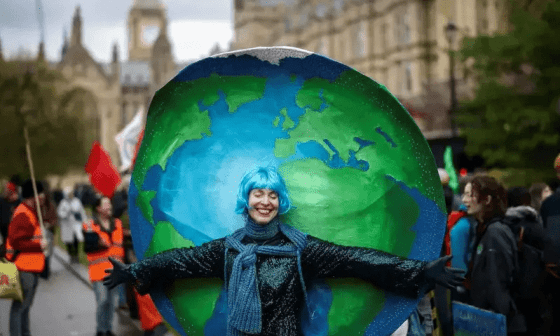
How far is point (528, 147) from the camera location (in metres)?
19.4

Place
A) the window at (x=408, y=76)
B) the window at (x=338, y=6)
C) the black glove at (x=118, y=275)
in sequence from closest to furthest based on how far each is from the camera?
the black glove at (x=118, y=275), the window at (x=408, y=76), the window at (x=338, y=6)

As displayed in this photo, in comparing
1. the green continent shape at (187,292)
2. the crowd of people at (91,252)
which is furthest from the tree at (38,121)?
the green continent shape at (187,292)

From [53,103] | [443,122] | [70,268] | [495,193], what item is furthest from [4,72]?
[495,193]

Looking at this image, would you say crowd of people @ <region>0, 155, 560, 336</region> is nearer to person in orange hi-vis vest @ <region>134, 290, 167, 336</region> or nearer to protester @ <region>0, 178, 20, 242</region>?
person in orange hi-vis vest @ <region>134, 290, 167, 336</region>

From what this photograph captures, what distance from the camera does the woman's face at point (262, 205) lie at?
3838 mm

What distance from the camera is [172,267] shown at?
4.04m

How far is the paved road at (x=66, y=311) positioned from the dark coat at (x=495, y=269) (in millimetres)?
4899

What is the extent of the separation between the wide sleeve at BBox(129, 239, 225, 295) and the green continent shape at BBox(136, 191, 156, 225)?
0.80 feet

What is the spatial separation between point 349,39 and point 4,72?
2631 centimetres

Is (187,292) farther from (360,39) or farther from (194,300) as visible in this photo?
(360,39)

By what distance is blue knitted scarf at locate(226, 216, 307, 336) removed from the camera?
12.4 ft

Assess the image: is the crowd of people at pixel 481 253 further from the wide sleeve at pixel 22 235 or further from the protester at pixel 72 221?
the protester at pixel 72 221

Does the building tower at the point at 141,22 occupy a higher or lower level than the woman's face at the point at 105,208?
higher

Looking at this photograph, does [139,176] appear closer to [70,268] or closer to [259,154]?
[259,154]
